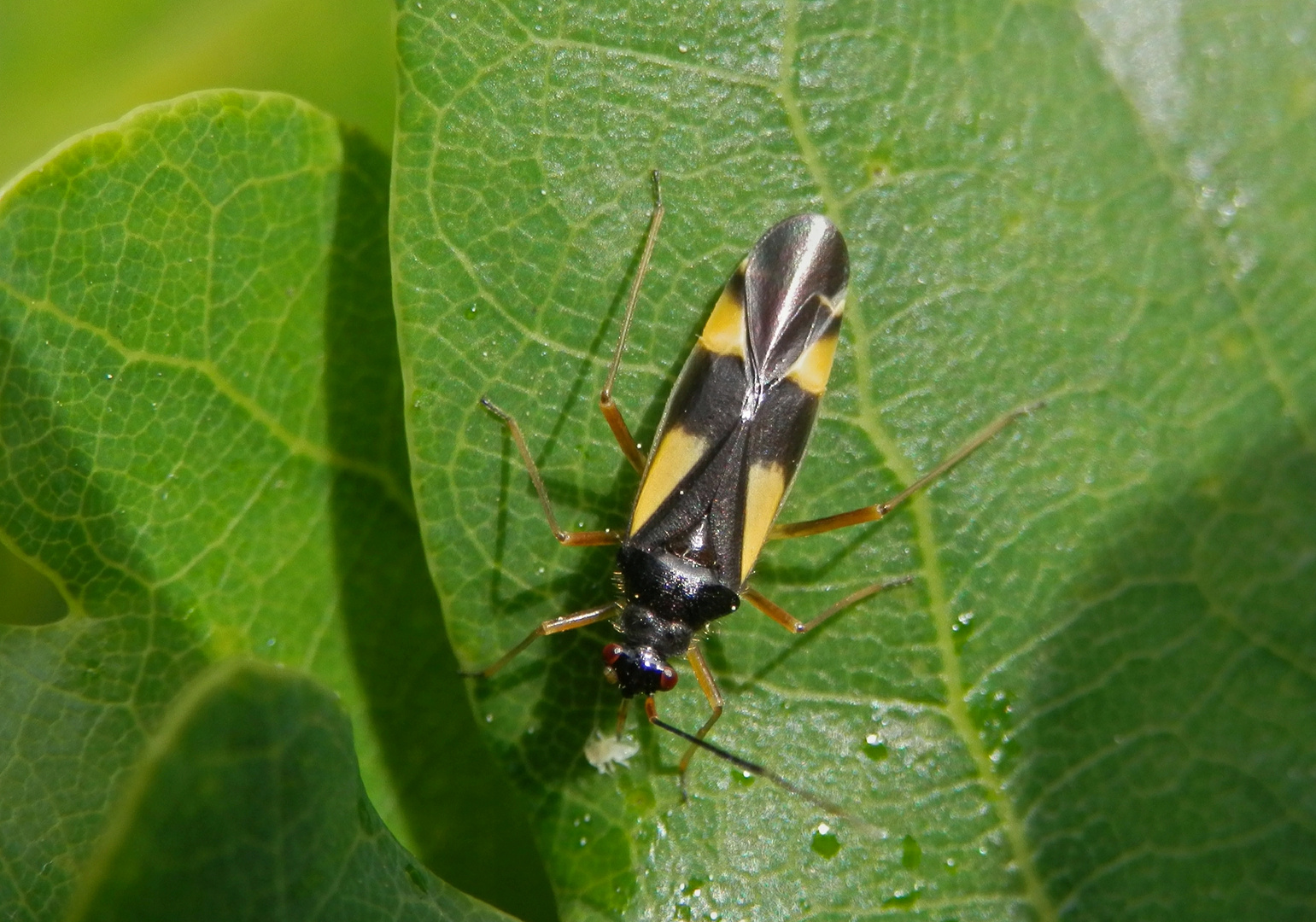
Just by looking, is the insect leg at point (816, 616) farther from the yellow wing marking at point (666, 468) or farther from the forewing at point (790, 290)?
the forewing at point (790, 290)

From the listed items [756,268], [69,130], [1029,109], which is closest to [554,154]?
[756,268]

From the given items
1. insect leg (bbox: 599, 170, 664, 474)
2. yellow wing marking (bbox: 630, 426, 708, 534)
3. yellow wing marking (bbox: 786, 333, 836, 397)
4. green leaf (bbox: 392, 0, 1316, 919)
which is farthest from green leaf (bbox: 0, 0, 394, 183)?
yellow wing marking (bbox: 786, 333, 836, 397)

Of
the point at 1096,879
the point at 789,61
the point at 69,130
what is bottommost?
the point at 1096,879

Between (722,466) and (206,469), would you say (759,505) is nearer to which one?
(722,466)

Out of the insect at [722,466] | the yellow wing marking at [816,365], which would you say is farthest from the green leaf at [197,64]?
the yellow wing marking at [816,365]

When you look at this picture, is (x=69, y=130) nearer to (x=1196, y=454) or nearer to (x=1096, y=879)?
(x=1196, y=454)

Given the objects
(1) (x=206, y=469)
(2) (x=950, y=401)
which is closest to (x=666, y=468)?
(2) (x=950, y=401)
